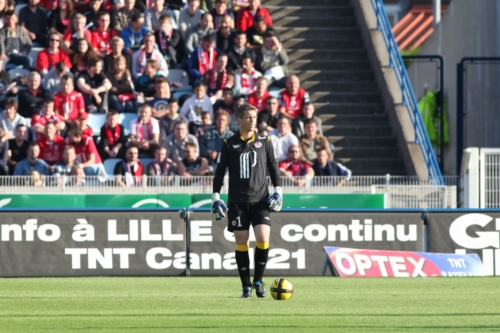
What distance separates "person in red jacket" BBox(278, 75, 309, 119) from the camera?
20.7 m

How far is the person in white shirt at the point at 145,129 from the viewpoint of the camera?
767 inches

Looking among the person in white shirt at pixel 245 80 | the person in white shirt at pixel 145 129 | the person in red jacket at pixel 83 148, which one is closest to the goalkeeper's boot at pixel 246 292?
the person in red jacket at pixel 83 148

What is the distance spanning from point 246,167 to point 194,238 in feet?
16.7

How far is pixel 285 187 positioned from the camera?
17547mm

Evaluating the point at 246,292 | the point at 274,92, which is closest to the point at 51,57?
the point at 274,92

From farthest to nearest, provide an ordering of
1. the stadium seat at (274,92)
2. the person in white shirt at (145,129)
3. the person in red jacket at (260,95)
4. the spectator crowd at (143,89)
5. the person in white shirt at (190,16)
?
the person in white shirt at (190,16)
the stadium seat at (274,92)
the person in red jacket at (260,95)
the person in white shirt at (145,129)
the spectator crowd at (143,89)

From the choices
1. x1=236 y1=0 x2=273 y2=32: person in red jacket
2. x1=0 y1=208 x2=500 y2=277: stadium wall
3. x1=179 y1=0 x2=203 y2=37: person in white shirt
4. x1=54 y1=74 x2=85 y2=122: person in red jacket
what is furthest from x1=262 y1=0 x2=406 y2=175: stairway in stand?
x1=0 y1=208 x2=500 y2=277: stadium wall

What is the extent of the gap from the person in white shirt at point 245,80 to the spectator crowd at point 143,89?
2cm

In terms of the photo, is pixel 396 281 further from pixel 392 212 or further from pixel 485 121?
pixel 485 121

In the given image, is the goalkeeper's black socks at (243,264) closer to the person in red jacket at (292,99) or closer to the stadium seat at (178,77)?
the person in red jacket at (292,99)

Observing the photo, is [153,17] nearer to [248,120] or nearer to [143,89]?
[143,89]

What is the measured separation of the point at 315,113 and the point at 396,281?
931cm

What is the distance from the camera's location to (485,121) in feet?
86.2

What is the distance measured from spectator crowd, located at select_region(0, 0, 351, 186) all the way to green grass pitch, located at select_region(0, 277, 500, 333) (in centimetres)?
498
